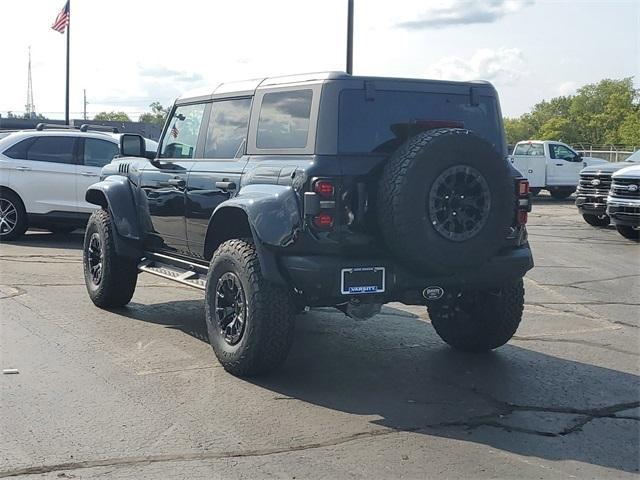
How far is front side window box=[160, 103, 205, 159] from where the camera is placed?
23.0 feet

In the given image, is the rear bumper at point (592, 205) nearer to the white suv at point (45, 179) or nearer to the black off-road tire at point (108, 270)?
the white suv at point (45, 179)

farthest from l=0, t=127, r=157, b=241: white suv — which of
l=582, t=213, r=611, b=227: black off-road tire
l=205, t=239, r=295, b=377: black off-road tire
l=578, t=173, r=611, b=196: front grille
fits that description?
l=582, t=213, r=611, b=227: black off-road tire

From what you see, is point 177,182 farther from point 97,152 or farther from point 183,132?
point 97,152

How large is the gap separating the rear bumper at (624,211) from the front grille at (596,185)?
6.20 feet

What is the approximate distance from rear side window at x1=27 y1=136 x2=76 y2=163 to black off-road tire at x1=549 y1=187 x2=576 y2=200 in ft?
60.0

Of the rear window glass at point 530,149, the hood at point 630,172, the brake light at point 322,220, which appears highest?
the rear window glass at point 530,149

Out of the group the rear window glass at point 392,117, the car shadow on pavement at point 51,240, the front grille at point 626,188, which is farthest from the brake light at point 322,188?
the front grille at point 626,188

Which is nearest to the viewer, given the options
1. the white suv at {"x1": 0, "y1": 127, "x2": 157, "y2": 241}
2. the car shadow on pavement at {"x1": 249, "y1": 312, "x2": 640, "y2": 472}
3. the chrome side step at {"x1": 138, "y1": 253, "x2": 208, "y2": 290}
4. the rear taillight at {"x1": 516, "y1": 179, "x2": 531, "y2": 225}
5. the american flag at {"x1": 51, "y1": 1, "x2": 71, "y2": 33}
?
the car shadow on pavement at {"x1": 249, "y1": 312, "x2": 640, "y2": 472}

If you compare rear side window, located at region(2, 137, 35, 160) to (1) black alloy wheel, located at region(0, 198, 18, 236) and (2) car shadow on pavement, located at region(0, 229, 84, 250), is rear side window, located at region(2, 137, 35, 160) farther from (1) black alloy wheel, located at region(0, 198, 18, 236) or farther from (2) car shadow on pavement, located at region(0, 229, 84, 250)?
(2) car shadow on pavement, located at region(0, 229, 84, 250)

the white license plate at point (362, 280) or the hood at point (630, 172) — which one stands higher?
the hood at point (630, 172)

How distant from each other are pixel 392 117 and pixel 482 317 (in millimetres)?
1772

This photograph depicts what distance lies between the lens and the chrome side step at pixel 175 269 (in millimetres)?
6637

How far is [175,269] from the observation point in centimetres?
717

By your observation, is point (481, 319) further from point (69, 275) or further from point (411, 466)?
point (69, 275)
